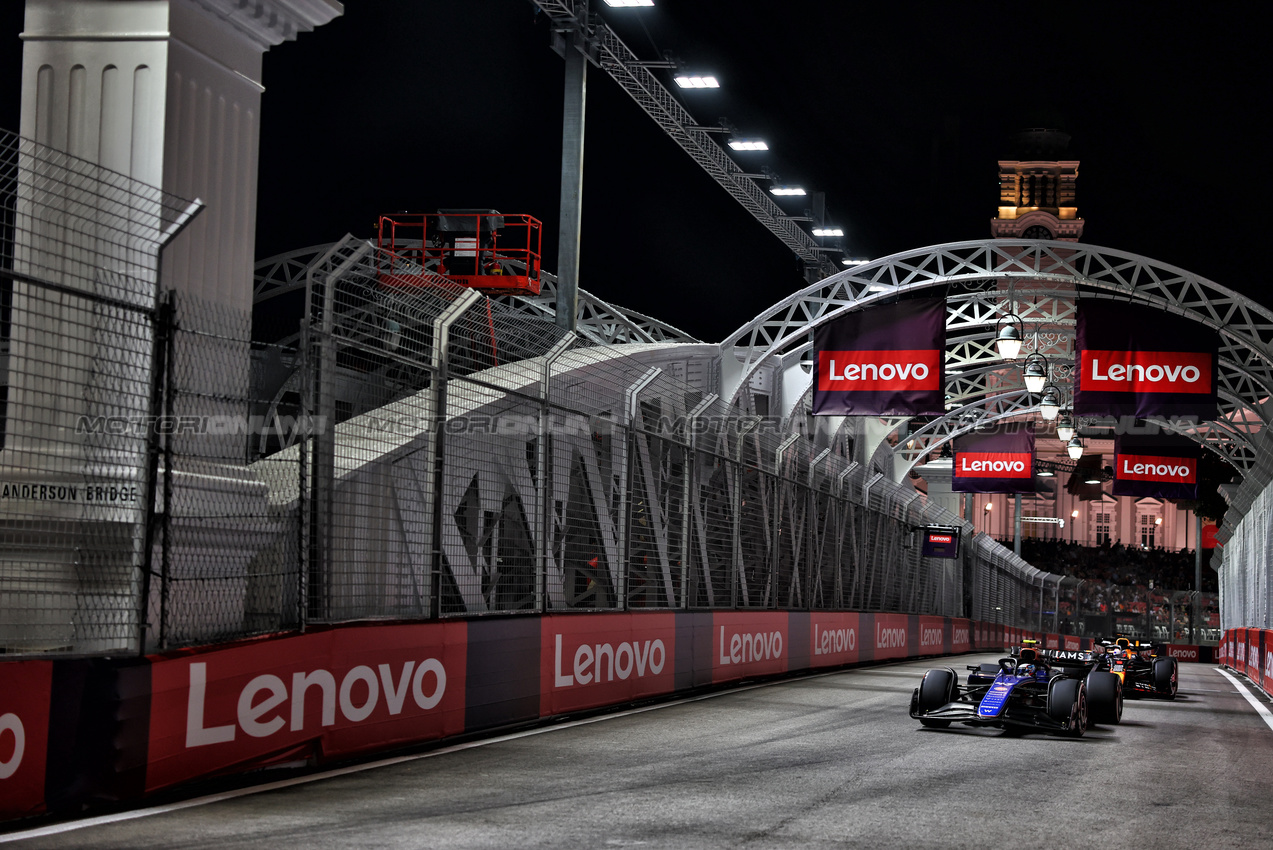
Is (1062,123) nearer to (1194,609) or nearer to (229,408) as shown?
(1194,609)

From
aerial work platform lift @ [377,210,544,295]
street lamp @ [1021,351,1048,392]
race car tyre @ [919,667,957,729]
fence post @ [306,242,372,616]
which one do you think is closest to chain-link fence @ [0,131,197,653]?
fence post @ [306,242,372,616]

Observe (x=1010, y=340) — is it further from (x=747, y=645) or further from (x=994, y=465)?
(x=994, y=465)

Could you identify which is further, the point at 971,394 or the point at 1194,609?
the point at 1194,609

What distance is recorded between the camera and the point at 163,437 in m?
6.76

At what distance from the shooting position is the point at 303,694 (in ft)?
24.9

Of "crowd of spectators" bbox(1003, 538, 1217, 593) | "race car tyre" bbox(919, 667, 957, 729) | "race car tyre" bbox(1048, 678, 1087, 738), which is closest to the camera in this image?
"race car tyre" bbox(1048, 678, 1087, 738)

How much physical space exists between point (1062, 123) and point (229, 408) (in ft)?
427

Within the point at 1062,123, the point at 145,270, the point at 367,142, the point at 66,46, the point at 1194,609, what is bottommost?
the point at 1194,609

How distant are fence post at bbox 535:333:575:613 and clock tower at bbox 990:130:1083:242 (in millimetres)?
107870

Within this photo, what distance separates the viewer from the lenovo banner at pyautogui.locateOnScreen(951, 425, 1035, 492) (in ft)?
113

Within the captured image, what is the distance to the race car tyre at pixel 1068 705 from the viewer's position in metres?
10.9

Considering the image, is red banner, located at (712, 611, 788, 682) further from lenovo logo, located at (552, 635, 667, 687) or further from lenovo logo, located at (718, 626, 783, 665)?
lenovo logo, located at (552, 635, 667, 687)

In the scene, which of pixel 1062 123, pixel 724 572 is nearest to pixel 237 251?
pixel 724 572

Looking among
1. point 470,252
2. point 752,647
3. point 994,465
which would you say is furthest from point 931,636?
point 752,647
